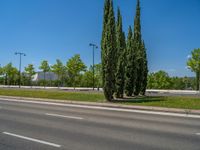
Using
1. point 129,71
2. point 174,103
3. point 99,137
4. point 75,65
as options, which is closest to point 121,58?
point 129,71

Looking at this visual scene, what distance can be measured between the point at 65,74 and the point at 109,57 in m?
51.8

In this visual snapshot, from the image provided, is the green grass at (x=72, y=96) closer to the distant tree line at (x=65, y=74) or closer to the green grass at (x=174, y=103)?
the green grass at (x=174, y=103)

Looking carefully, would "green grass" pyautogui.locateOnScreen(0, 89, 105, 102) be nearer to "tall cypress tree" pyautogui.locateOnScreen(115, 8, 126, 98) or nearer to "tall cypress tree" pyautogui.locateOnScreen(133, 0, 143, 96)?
"tall cypress tree" pyautogui.locateOnScreen(115, 8, 126, 98)

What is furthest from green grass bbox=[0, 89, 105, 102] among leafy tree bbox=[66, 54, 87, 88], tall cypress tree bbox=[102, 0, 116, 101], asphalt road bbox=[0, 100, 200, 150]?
leafy tree bbox=[66, 54, 87, 88]

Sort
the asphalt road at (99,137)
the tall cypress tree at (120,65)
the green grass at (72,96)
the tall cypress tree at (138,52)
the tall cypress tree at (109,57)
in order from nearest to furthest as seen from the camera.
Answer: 1. the asphalt road at (99,137)
2. the tall cypress tree at (109,57)
3. the green grass at (72,96)
4. the tall cypress tree at (120,65)
5. the tall cypress tree at (138,52)

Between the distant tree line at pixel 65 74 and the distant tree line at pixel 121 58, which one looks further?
the distant tree line at pixel 65 74

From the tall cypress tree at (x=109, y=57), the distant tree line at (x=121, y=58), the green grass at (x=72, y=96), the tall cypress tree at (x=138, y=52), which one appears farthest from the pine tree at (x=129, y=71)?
the tall cypress tree at (x=109, y=57)

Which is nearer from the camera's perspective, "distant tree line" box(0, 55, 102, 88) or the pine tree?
the pine tree

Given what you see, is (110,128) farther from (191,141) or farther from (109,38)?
(109,38)

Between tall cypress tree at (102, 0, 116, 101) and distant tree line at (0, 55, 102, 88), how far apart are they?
28818 mm

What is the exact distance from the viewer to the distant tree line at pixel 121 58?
2291 cm

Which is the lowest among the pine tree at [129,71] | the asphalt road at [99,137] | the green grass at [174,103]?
the asphalt road at [99,137]

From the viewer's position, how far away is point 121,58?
25766mm

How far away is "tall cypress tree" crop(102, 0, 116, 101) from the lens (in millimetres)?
22688
